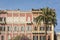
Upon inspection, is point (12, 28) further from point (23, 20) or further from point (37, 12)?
point (37, 12)

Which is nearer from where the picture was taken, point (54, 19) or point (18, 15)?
point (54, 19)

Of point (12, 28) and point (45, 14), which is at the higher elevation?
point (45, 14)

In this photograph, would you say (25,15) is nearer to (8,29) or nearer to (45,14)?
(8,29)

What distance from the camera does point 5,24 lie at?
98875 mm

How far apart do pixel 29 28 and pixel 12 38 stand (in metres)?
7.60

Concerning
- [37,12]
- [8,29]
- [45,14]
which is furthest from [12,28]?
[45,14]

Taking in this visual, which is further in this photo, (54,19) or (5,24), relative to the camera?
(5,24)

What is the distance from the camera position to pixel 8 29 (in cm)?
9825

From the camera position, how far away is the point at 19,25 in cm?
9869

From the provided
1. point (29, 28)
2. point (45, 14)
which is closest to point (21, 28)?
point (29, 28)

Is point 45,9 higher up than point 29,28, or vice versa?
point 45,9

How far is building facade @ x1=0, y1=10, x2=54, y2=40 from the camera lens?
96688 mm

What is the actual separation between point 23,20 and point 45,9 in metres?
16.7

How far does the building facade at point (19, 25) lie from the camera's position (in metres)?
96.7
